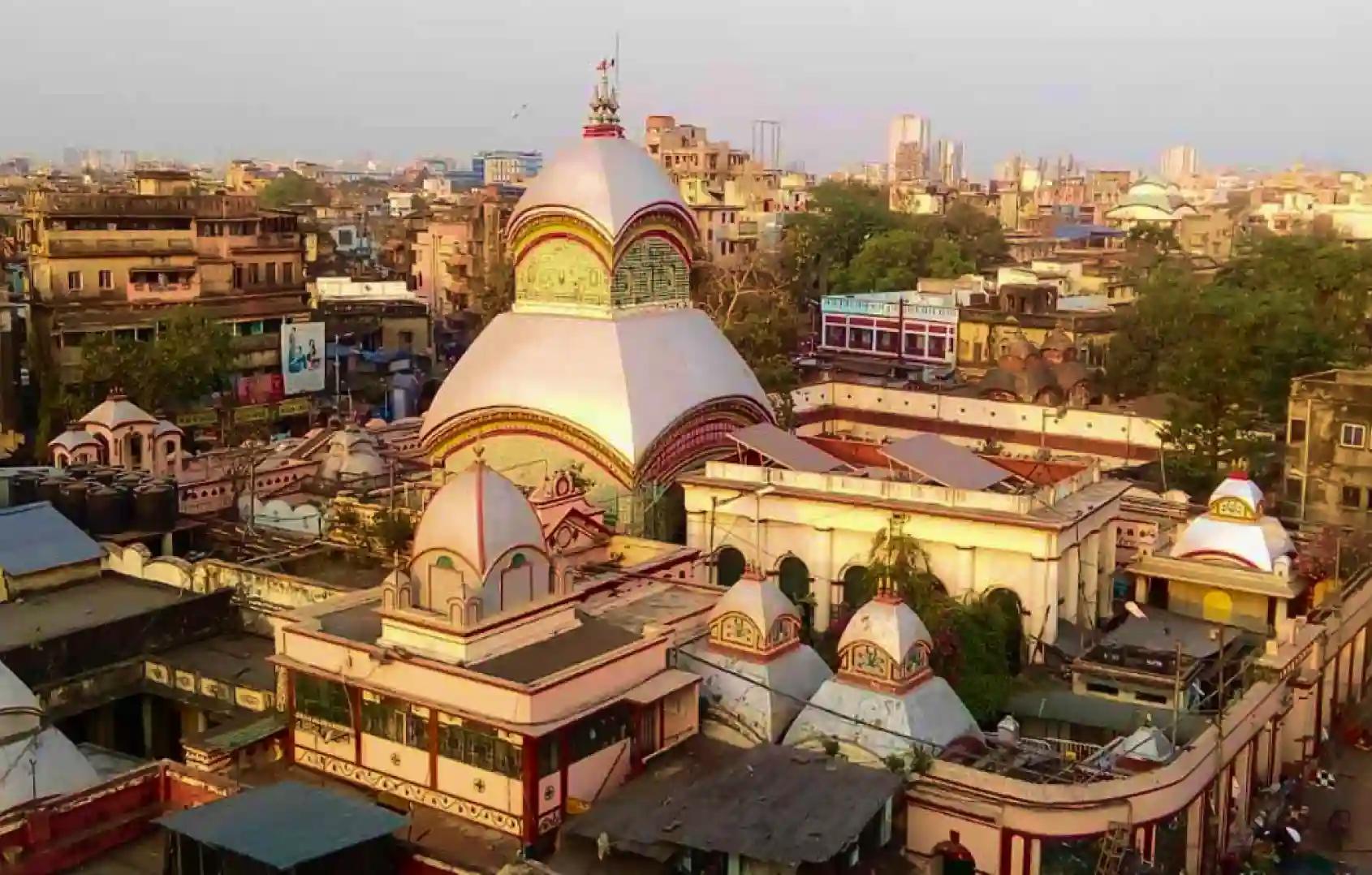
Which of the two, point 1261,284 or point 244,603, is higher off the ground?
point 1261,284

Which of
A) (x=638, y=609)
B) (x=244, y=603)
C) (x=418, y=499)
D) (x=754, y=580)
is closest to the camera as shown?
(x=754, y=580)

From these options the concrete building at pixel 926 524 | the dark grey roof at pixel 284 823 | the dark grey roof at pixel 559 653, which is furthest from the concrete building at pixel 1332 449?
the dark grey roof at pixel 284 823

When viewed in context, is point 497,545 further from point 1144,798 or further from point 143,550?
point 143,550

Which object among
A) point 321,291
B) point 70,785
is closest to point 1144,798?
point 70,785

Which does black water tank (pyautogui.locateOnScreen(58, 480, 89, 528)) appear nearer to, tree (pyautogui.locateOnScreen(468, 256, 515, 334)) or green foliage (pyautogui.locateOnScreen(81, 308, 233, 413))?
green foliage (pyautogui.locateOnScreen(81, 308, 233, 413))

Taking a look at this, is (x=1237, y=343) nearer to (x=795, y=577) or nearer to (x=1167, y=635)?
(x=1167, y=635)

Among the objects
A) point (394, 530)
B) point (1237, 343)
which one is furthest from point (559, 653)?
point (1237, 343)

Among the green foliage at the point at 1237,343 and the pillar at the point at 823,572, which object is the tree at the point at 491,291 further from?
the pillar at the point at 823,572

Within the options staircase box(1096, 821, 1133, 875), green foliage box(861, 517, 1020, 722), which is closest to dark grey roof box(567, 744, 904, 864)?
staircase box(1096, 821, 1133, 875)
